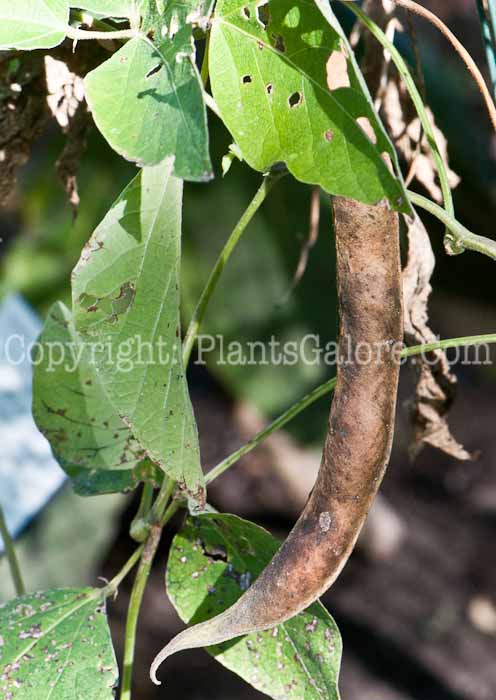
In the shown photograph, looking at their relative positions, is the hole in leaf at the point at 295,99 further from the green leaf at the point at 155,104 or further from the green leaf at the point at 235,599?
the green leaf at the point at 235,599

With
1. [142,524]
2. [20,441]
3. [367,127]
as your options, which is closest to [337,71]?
[367,127]

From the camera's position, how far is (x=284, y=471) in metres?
2.12

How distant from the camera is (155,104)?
420 mm

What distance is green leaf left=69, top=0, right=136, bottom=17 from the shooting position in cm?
47

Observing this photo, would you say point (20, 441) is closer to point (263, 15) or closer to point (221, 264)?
point (221, 264)

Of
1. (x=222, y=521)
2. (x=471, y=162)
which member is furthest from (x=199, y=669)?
(x=222, y=521)

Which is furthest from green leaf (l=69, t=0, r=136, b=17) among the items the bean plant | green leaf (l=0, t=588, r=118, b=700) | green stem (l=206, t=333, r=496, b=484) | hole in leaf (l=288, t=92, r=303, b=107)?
green leaf (l=0, t=588, r=118, b=700)

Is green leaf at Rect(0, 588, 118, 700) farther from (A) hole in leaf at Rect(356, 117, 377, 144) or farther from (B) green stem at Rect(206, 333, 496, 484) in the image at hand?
(A) hole in leaf at Rect(356, 117, 377, 144)

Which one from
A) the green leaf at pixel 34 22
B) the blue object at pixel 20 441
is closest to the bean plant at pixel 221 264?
the green leaf at pixel 34 22

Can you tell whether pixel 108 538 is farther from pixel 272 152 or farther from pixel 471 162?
pixel 272 152

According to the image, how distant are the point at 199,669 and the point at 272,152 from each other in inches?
64.2

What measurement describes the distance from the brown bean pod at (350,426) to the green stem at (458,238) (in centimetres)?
3

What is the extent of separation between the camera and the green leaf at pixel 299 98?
1.32ft

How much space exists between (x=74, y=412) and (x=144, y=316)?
0.23 meters
